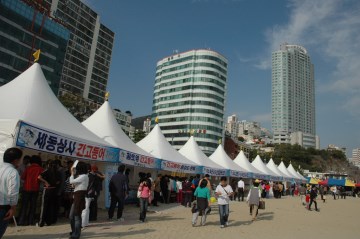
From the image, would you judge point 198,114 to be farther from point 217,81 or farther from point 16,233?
point 16,233

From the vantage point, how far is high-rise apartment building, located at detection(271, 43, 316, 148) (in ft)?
623

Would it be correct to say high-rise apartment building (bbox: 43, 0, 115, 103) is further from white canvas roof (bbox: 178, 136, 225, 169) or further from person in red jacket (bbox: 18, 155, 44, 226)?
person in red jacket (bbox: 18, 155, 44, 226)

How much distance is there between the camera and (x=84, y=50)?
74500 millimetres

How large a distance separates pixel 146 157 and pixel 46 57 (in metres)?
44.3

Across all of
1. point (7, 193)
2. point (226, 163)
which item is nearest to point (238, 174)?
point (226, 163)

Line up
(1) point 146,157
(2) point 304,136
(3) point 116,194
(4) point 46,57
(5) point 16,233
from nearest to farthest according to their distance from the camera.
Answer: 1. (5) point 16,233
2. (3) point 116,194
3. (1) point 146,157
4. (4) point 46,57
5. (2) point 304,136

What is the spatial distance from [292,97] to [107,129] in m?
194

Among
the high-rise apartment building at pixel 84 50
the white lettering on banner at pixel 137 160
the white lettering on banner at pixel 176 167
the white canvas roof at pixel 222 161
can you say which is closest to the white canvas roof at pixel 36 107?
the white lettering on banner at pixel 137 160

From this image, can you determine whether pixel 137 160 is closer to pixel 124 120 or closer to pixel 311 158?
pixel 124 120

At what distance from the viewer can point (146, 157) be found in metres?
14.0

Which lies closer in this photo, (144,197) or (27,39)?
(144,197)

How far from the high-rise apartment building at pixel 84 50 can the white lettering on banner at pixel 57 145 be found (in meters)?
59.7

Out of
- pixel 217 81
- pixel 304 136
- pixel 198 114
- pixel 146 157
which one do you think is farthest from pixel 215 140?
pixel 304 136

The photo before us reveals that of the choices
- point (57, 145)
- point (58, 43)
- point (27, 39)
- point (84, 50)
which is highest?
point (84, 50)
